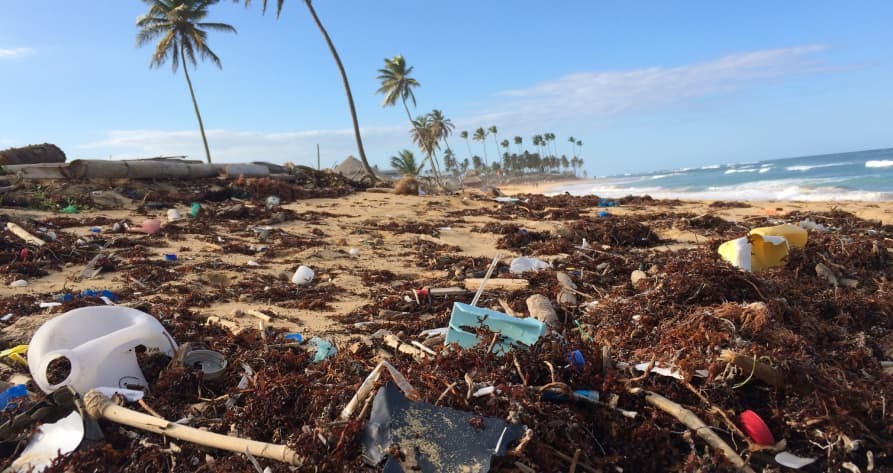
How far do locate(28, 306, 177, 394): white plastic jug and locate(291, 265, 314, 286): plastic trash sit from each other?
2.40 meters

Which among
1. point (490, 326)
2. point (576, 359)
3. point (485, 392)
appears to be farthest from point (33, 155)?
point (576, 359)

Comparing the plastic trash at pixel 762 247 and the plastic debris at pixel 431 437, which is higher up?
the plastic trash at pixel 762 247

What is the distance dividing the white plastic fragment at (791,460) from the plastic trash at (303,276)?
15.0 ft

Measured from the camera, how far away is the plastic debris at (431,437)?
1680 millimetres

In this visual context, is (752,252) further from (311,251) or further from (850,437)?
(311,251)

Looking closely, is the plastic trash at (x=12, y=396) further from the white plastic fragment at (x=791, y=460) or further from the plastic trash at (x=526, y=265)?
the plastic trash at (x=526, y=265)

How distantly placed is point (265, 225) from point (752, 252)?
760cm

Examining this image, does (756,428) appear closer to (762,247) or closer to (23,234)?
(762,247)

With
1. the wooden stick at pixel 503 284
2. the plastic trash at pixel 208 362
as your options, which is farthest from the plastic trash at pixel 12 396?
the wooden stick at pixel 503 284

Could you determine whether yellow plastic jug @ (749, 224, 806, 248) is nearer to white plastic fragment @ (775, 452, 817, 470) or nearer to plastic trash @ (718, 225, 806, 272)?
plastic trash @ (718, 225, 806, 272)

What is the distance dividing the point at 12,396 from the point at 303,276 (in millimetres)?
3027

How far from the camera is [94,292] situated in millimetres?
4578

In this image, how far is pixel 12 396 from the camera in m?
2.55

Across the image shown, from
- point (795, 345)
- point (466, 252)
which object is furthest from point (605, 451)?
point (466, 252)
